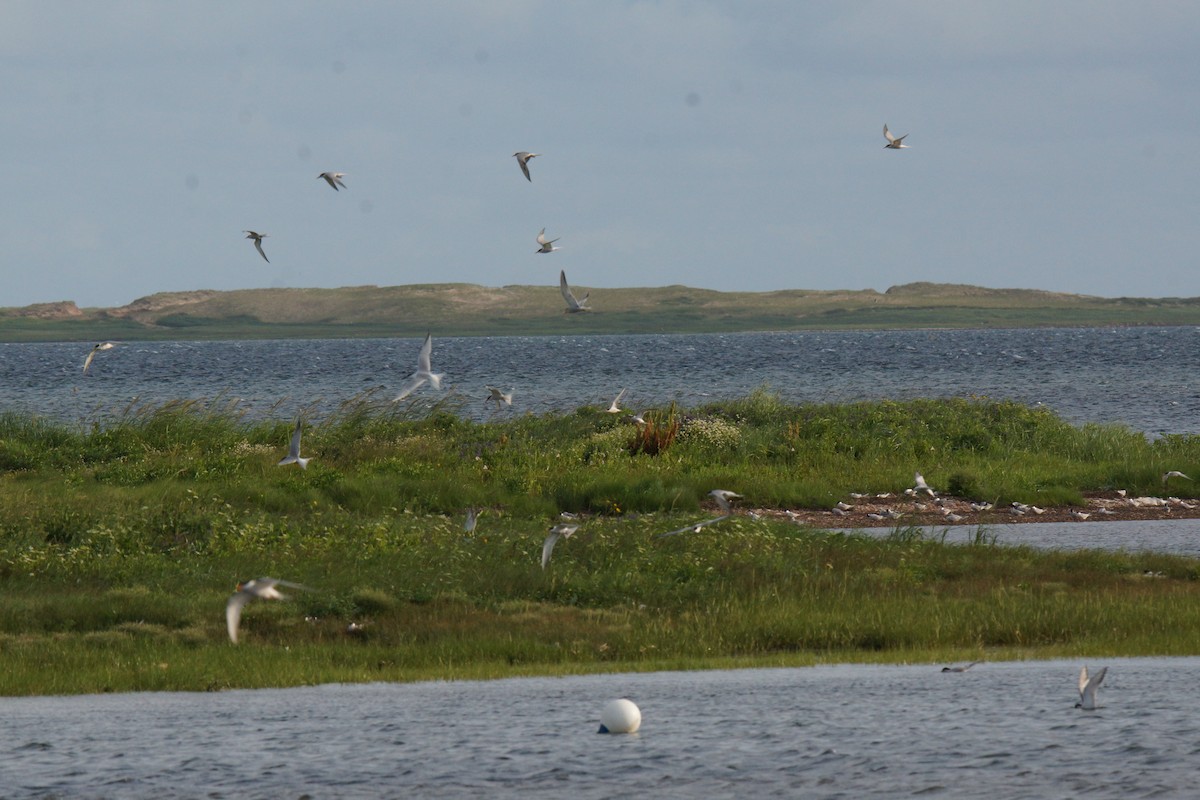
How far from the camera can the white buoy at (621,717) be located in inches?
451

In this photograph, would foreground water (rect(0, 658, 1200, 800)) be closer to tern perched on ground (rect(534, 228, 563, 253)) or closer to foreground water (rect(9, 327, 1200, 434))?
tern perched on ground (rect(534, 228, 563, 253))

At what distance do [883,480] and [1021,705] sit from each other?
1861 cm

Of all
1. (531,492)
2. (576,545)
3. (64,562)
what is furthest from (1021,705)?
(531,492)

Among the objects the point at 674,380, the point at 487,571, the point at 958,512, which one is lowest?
the point at 674,380

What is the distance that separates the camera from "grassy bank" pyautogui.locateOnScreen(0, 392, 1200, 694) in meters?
15.8

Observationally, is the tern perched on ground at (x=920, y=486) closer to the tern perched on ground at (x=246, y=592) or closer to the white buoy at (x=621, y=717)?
the white buoy at (x=621, y=717)

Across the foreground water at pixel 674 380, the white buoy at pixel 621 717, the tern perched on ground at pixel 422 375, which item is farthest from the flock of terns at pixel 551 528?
the foreground water at pixel 674 380

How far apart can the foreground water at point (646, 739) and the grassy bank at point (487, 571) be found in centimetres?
138

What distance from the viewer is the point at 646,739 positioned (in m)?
11.4

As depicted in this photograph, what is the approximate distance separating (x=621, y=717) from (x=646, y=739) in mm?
257

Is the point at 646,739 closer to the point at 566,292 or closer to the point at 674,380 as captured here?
the point at 566,292

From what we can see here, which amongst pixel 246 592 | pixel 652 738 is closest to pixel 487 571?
pixel 246 592

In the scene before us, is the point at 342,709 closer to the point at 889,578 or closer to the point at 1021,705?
the point at 1021,705

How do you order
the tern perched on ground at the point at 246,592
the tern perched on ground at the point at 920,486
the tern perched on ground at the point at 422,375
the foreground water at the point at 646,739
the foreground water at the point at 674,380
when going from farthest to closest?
the foreground water at the point at 674,380, the tern perched on ground at the point at 920,486, the tern perched on ground at the point at 422,375, the tern perched on ground at the point at 246,592, the foreground water at the point at 646,739
